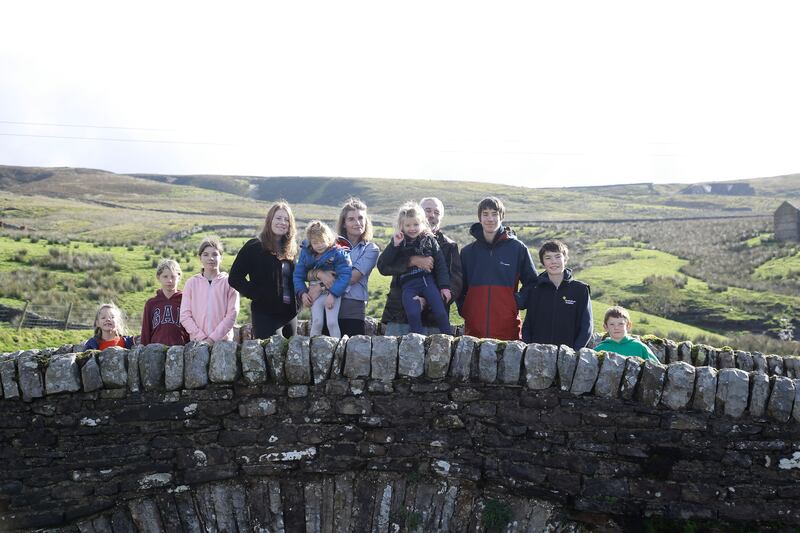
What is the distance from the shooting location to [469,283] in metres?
8.00

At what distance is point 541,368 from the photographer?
5812 millimetres

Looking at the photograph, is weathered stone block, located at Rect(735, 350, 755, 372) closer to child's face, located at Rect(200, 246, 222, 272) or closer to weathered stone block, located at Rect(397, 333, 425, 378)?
weathered stone block, located at Rect(397, 333, 425, 378)

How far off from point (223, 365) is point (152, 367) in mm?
605

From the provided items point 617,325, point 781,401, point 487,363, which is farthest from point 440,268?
point 781,401

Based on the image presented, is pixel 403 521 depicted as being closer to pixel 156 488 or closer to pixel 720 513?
pixel 156 488

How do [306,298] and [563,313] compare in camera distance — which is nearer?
[563,313]

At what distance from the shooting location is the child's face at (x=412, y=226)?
768 centimetres

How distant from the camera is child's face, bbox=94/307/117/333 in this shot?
7.57 m

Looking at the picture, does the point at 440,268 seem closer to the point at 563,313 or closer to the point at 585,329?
the point at 563,313

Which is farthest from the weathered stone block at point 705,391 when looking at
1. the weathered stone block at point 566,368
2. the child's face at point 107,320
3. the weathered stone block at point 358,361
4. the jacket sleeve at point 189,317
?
the child's face at point 107,320

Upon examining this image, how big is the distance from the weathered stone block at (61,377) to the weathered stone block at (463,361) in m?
3.12

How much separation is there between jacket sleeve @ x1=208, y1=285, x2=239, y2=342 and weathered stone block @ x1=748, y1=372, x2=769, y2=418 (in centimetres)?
481

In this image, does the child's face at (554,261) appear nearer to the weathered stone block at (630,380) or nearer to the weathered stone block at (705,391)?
the weathered stone block at (630,380)

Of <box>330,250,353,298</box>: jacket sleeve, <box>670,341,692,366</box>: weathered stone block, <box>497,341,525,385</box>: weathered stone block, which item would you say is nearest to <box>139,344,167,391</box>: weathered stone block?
<box>330,250,353,298</box>: jacket sleeve
